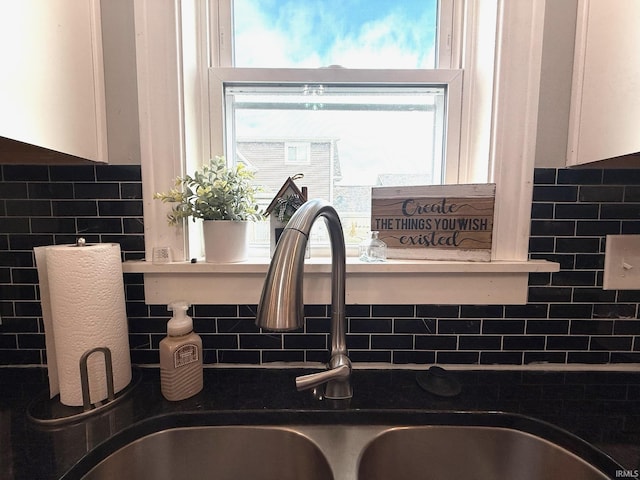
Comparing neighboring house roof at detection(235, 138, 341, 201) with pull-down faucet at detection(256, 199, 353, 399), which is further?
neighboring house roof at detection(235, 138, 341, 201)

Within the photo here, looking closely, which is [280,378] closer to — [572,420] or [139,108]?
[572,420]

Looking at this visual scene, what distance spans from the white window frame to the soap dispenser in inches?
4.2

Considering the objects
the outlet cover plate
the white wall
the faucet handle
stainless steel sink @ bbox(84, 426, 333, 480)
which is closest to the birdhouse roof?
the faucet handle

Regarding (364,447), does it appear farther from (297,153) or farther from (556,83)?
(556,83)

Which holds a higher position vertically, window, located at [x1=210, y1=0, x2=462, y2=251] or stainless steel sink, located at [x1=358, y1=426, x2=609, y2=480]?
window, located at [x1=210, y1=0, x2=462, y2=251]

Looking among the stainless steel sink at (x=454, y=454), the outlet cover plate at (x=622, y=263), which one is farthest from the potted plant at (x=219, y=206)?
the outlet cover plate at (x=622, y=263)

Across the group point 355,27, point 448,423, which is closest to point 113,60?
point 355,27

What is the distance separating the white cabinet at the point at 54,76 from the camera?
0.51m

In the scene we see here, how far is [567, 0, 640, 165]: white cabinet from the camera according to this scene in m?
0.59

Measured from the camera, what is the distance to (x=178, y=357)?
68 centimetres

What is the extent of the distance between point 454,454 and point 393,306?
1.15 ft

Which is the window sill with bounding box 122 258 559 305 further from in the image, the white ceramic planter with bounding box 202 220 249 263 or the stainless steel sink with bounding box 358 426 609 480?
the stainless steel sink with bounding box 358 426 609 480

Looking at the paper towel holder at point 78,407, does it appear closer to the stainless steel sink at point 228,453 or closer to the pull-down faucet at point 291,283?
the stainless steel sink at point 228,453

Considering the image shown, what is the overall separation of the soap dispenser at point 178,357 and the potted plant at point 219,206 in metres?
0.17
